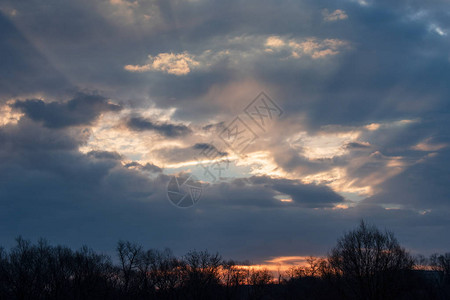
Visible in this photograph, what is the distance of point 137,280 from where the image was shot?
347 ft

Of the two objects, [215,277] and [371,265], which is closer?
[371,265]

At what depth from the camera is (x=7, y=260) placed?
8612cm

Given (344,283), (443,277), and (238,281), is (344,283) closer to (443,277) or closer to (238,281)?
(238,281)

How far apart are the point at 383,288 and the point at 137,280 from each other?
6788 cm

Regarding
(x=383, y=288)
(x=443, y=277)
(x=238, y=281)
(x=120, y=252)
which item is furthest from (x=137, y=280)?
(x=443, y=277)

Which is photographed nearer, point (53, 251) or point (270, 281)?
point (53, 251)

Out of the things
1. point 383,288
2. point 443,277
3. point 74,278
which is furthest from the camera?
point 443,277

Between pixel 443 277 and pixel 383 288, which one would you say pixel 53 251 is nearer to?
pixel 383 288

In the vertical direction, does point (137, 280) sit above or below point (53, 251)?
below

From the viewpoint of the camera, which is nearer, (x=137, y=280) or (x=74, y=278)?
(x=74, y=278)

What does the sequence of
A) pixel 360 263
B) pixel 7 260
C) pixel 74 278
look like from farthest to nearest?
1. pixel 74 278
2. pixel 7 260
3. pixel 360 263

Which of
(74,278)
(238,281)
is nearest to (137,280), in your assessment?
(74,278)

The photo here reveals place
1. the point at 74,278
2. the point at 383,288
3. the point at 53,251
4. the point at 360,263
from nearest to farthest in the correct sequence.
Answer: the point at 383,288, the point at 360,263, the point at 74,278, the point at 53,251

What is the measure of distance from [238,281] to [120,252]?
128ft
